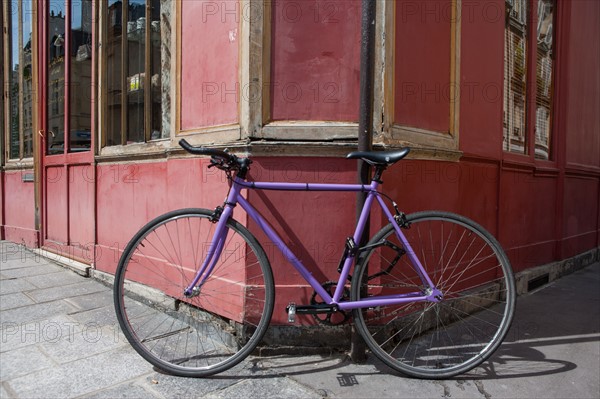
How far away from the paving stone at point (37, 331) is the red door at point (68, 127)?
1.43 metres

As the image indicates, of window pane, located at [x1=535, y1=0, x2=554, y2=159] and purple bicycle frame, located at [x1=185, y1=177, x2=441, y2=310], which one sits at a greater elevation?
window pane, located at [x1=535, y1=0, x2=554, y2=159]

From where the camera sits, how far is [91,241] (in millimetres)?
5008

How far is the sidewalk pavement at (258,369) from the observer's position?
2619 millimetres

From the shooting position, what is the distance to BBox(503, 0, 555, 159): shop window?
4.95m

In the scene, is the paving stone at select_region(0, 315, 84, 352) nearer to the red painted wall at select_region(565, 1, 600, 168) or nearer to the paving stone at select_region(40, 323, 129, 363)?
the paving stone at select_region(40, 323, 129, 363)

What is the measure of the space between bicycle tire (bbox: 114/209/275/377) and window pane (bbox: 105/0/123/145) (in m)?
1.51

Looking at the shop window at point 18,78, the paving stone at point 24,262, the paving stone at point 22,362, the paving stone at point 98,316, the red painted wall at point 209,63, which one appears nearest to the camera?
the paving stone at point 22,362

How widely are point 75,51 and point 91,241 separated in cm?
229

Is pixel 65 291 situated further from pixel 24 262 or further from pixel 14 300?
pixel 24 262

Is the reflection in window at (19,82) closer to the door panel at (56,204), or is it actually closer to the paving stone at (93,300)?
the door panel at (56,204)

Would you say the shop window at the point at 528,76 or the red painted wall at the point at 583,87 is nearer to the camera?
the shop window at the point at 528,76

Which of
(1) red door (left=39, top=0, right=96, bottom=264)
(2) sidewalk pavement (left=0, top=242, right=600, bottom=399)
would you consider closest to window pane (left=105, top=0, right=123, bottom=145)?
(1) red door (left=39, top=0, right=96, bottom=264)

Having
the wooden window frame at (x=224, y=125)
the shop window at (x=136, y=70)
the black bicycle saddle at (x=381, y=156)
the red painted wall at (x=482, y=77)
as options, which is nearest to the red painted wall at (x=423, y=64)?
the red painted wall at (x=482, y=77)

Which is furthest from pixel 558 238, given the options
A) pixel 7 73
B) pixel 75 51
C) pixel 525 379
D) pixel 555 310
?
pixel 7 73
